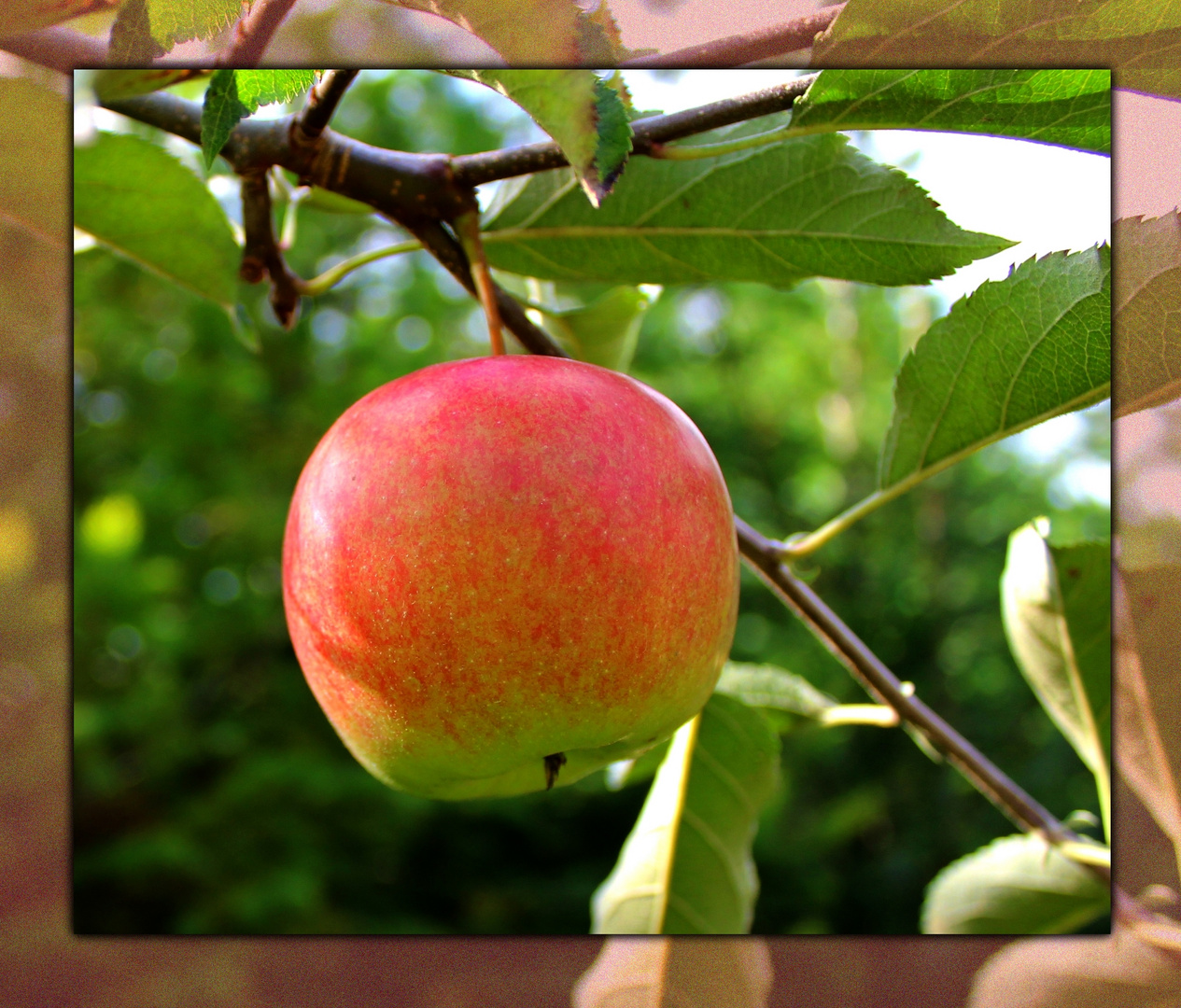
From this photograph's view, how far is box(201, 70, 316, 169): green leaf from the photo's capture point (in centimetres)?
41

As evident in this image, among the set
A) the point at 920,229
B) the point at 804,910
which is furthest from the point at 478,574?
the point at 804,910

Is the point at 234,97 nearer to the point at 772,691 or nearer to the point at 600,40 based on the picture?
the point at 600,40

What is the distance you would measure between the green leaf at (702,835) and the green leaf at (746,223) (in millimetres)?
338

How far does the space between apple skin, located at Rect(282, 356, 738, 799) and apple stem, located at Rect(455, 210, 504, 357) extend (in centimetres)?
5

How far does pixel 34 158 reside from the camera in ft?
2.02

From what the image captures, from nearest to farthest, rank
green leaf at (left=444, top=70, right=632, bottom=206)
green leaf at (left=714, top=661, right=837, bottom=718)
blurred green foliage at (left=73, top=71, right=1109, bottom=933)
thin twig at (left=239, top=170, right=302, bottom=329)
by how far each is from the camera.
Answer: green leaf at (left=444, top=70, right=632, bottom=206), thin twig at (left=239, top=170, right=302, bottom=329), green leaf at (left=714, top=661, right=837, bottom=718), blurred green foliage at (left=73, top=71, right=1109, bottom=933)

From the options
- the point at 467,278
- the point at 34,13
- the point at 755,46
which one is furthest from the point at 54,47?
the point at 755,46

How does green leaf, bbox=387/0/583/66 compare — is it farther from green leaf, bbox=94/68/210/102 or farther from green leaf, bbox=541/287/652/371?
green leaf, bbox=541/287/652/371

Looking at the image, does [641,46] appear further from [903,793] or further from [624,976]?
[903,793]

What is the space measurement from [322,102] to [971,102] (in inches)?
11.3

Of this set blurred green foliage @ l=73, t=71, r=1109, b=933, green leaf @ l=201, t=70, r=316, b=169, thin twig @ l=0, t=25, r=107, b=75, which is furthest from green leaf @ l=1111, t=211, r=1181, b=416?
blurred green foliage @ l=73, t=71, r=1109, b=933

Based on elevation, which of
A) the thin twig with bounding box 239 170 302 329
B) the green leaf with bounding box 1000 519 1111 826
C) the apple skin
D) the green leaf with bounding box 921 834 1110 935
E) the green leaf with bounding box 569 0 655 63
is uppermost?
the green leaf with bounding box 569 0 655 63

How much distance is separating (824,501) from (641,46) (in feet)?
15.2

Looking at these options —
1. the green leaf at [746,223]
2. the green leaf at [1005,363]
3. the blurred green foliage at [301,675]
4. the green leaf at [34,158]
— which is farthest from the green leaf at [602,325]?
the blurred green foliage at [301,675]
